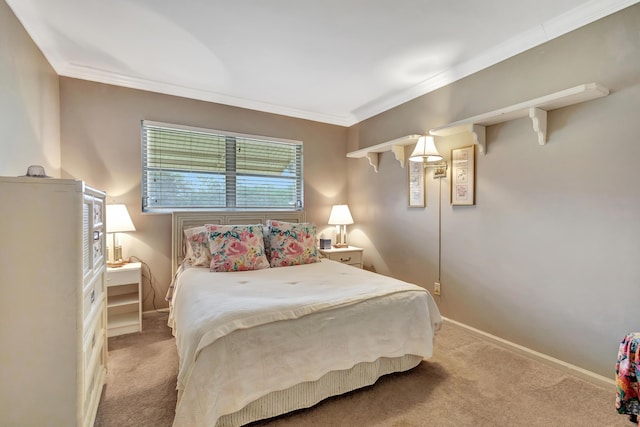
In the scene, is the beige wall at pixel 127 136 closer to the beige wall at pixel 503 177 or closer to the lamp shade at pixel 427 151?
the beige wall at pixel 503 177

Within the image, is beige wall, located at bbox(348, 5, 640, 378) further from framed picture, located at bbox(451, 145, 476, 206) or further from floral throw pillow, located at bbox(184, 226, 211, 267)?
floral throw pillow, located at bbox(184, 226, 211, 267)

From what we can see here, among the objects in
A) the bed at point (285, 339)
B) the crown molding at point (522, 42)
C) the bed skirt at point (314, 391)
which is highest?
the crown molding at point (522, 42)

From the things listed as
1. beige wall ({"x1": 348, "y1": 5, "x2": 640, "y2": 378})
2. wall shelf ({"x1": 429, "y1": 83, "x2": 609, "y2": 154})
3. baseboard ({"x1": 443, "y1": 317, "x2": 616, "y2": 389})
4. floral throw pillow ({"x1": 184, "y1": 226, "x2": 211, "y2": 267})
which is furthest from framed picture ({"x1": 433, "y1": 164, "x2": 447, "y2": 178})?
floral throw pillow ({"x1": 184, "y1": 226, "x2": 211, "y2": 267})

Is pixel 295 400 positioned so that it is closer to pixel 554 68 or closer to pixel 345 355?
pixel 345 355

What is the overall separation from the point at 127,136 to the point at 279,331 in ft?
8.88

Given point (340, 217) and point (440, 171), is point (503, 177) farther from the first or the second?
point (340, 217)

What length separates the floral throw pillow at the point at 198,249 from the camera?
9.14 feet

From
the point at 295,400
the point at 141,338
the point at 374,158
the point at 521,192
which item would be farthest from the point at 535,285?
the point at 141,338

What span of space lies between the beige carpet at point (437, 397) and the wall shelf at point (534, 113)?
5.46 ft

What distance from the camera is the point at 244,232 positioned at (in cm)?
279

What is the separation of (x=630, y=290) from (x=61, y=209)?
122 inches

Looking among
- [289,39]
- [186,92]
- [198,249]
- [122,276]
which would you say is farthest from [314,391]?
[186,92]

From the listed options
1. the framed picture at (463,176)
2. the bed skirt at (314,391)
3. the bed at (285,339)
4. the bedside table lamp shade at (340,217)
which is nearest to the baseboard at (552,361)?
the bed at (285,339)

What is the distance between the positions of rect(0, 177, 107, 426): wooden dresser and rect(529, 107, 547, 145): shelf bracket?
2.74 metres
